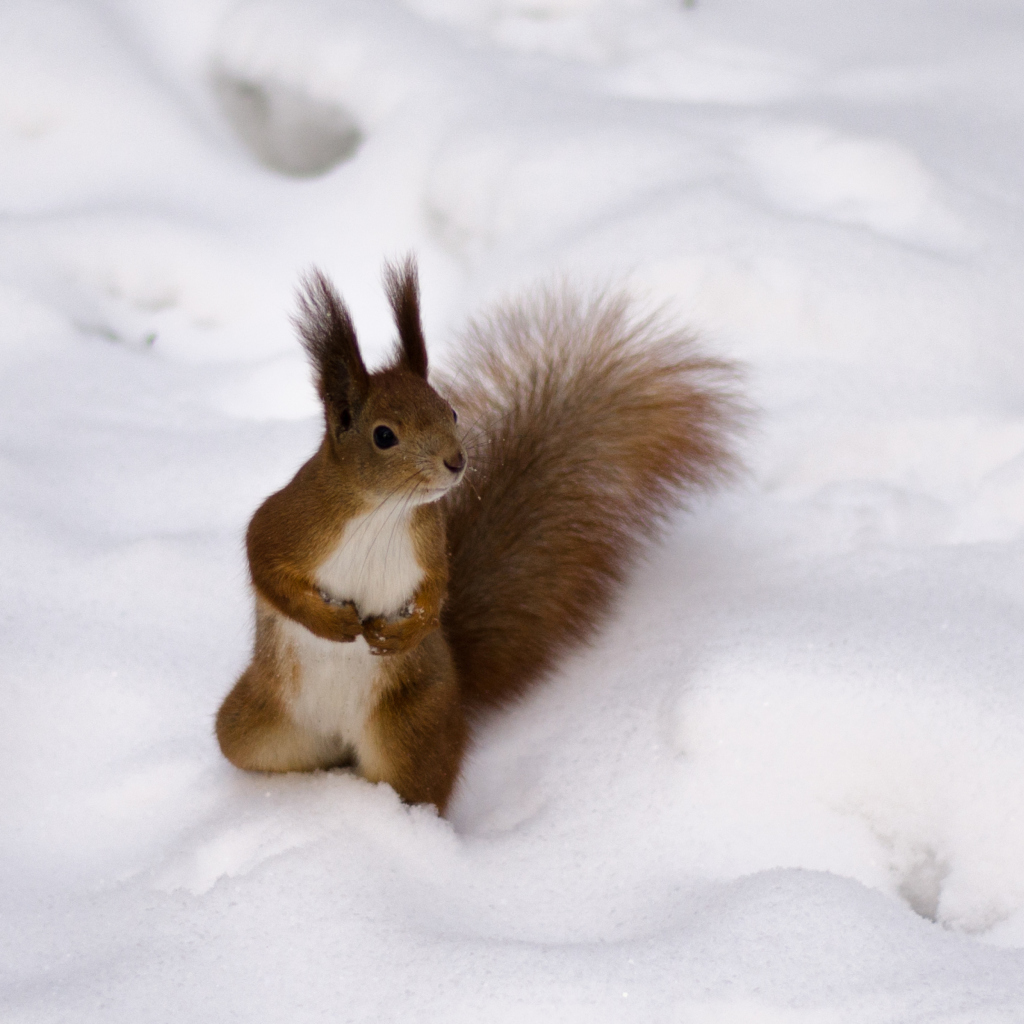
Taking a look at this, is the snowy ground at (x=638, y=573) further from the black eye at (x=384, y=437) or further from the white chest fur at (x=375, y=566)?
the black eye at (x=384, y=437)

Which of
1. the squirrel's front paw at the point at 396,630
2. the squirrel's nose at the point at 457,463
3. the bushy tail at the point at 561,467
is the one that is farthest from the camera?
the bushy tail at the point at 561,467

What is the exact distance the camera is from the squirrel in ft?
4.09

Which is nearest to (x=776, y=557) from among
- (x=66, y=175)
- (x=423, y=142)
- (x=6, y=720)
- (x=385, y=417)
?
(x=385, y=417)

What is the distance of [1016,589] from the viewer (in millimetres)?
1683

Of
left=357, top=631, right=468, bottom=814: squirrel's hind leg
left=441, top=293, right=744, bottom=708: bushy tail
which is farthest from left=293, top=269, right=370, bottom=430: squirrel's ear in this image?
left=441, top=293, right=744, bottom=708: bushy tail

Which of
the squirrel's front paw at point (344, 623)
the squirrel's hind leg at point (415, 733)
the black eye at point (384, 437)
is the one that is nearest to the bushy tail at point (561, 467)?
the squirrel's hind leg at point (415, 733)

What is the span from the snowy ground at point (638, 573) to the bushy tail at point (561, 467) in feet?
0.32

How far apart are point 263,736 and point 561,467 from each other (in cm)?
56

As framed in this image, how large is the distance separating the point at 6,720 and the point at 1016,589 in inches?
54.3

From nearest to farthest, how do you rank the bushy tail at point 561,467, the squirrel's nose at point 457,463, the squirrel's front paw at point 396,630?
the squirrel's nose at point 457,463 → the squirrel's front paw at point 396,630 → the bushy tail at point 561,467

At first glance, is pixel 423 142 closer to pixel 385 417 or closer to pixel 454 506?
pixel 454 506

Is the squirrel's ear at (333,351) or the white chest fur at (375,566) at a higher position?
the squirrel's ear at (333,351)

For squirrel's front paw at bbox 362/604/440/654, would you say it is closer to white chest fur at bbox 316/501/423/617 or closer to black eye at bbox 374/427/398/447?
white chest fur at bbox 316/501/423/617

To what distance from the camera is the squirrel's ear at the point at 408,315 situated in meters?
1.26
